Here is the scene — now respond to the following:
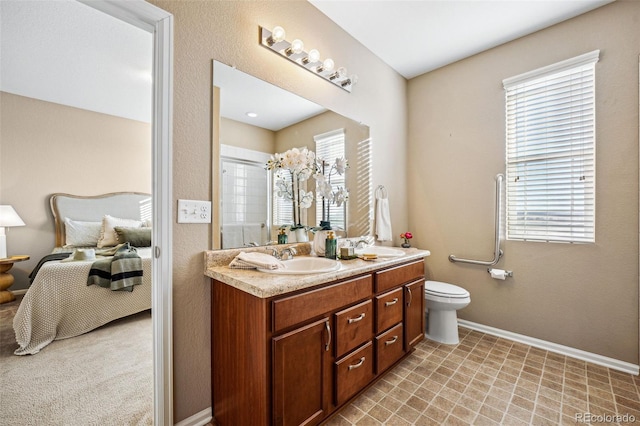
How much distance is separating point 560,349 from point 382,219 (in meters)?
1.77

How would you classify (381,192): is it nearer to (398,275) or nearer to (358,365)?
(398,275)

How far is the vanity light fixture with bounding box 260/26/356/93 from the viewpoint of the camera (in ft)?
5.63

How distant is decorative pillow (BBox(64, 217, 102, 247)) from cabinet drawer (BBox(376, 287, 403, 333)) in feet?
13.9

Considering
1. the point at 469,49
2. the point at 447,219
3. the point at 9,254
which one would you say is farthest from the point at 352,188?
the point at 9,254

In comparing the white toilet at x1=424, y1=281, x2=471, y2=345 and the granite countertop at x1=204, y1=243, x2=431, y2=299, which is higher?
the granite countertop at x1=204, y1=243, x2=431, y2=299

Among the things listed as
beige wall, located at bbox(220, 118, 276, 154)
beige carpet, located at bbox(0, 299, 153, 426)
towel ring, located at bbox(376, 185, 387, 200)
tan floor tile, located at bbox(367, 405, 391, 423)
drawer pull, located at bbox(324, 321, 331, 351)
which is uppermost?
beige wall, located at bbox(220, 118, 276, 154)

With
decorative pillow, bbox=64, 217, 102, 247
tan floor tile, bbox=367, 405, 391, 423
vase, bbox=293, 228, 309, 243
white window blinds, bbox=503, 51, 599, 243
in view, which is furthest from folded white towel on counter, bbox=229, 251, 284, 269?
decorative pillow, bbox=64, 217, 102, 247

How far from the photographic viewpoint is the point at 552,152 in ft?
7.20

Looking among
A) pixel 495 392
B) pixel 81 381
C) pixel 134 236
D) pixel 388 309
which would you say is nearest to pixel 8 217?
pixel 134 236

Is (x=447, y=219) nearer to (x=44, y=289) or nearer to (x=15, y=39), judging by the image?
(x=44, y=289)

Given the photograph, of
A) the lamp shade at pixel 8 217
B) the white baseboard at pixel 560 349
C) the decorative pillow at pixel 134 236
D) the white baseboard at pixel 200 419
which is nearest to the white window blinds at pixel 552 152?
the white baseboard at pixel 560 349

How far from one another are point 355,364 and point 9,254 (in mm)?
4715

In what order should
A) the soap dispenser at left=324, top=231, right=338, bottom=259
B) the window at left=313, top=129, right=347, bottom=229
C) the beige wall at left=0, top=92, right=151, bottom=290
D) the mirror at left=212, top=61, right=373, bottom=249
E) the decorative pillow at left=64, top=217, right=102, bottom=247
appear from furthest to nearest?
the decorative pillow at left=64, top=217, right=102, bottom=247
the beige wall at left=0, top=92, right=151, bottom=290
the window at left=313, top=129, right=347, bottom=229
the soap dispenser at left=324, top=231, right=338, bottom=259
the mirror at left=212, top=61, right=373, bottom=249

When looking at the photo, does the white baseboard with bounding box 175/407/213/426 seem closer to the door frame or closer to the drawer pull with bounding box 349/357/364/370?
the door frame
